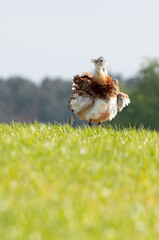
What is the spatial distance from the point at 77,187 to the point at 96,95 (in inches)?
177

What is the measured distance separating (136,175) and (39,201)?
1.91 metres

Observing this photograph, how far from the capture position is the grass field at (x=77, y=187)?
4.82 meters

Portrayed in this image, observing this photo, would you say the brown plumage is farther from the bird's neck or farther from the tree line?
the tree line

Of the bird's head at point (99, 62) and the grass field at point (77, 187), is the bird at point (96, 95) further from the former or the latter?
the grass field at point (77, 187)

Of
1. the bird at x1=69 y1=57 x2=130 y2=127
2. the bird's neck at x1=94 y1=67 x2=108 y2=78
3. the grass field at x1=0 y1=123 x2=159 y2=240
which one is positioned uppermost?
the bird's neck at x1=94 y1=67 x2=108 y2=78

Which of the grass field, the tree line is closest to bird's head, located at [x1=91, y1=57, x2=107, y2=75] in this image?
the grass field

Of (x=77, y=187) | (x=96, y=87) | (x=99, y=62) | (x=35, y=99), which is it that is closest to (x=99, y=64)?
(x=99, y=62)

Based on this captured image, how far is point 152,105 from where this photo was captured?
46.9 m

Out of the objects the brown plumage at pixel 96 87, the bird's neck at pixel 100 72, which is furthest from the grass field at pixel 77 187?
the bird's neck at pixel 100 72

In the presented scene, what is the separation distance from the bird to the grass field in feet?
3.83

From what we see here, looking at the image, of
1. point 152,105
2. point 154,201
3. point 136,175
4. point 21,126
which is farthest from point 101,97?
point 152,105

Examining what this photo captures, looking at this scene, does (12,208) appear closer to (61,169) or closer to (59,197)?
(59,197)

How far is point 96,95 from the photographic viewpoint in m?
10.2

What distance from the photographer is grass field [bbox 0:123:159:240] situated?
15.8 ft
